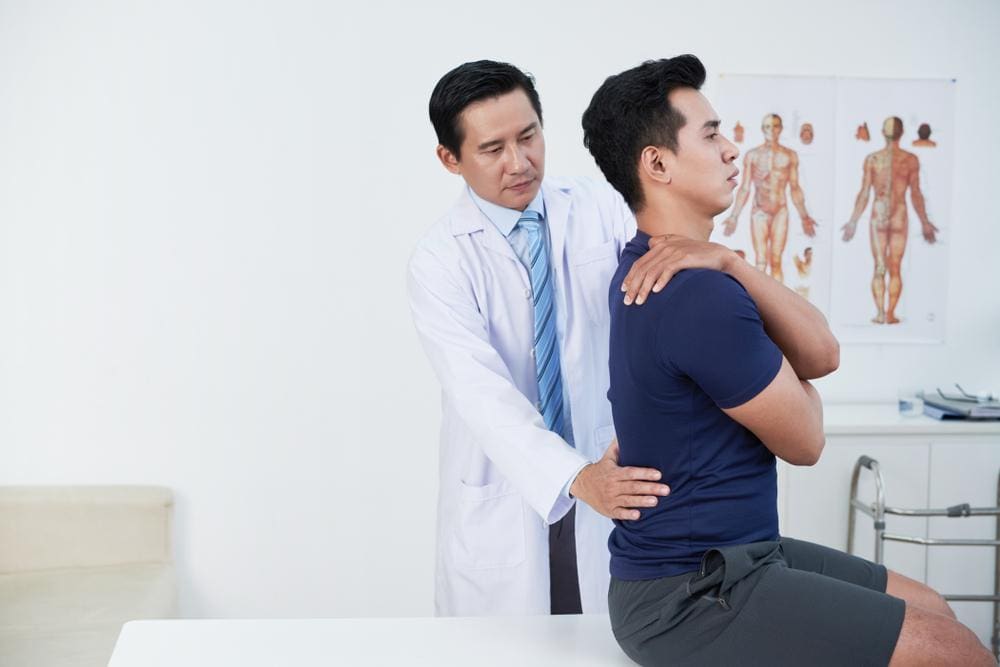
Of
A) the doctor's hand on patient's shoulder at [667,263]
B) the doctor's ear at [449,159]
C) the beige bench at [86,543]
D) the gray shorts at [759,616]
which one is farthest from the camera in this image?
the beige bench at [86,543]

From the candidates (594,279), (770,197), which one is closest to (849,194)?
(770,197)

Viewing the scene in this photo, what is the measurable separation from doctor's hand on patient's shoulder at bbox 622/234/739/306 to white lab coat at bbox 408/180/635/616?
635mm

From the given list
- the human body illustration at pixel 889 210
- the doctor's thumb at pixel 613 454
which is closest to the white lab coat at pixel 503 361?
the doctor's thumb at pixel 613 454

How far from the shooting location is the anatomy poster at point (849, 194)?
12.0 feet

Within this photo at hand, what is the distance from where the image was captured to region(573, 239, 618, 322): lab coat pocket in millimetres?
2355

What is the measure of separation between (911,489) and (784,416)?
209cm

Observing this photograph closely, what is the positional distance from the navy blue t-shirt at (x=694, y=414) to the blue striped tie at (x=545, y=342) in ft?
2.04

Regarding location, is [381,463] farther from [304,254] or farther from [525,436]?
[525,436]

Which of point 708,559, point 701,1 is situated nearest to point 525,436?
point 708,559

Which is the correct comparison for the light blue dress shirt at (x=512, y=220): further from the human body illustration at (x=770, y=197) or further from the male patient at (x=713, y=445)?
the human body illustration at (x=770, y=197)

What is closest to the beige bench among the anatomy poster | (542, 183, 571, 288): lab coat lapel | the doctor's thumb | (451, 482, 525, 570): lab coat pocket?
(451, 482, 525, 570): lab coat pocket

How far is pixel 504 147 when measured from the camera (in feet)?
7.31

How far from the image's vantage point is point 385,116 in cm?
351

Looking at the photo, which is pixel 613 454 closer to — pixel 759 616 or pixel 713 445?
pixel 713 445
